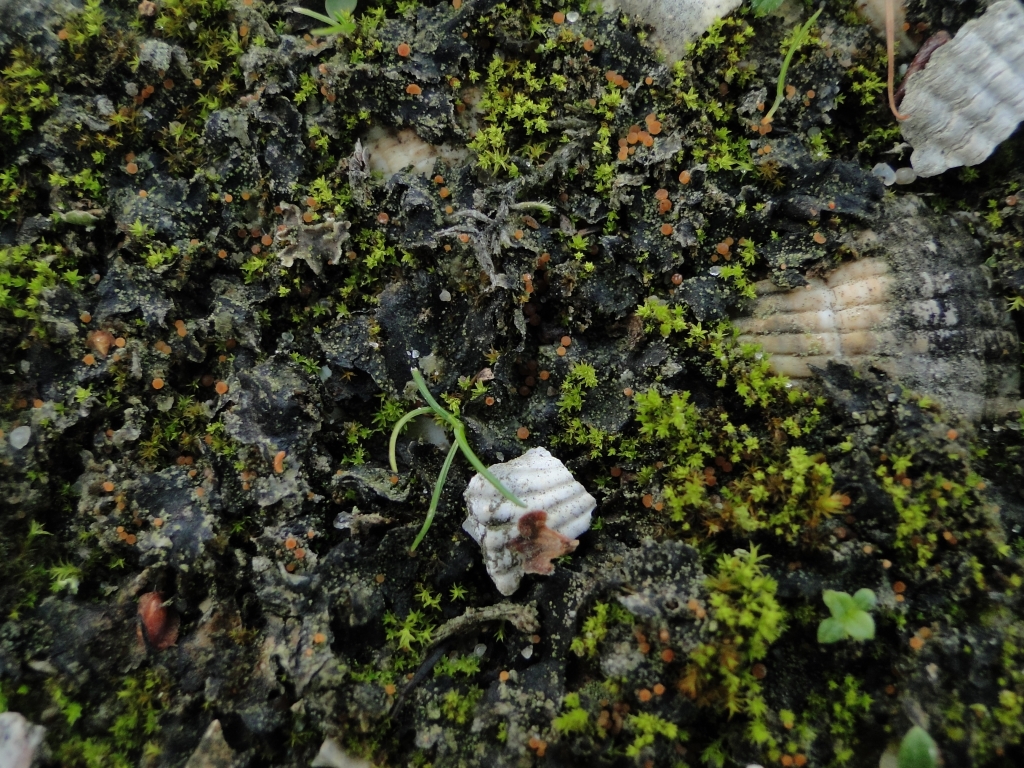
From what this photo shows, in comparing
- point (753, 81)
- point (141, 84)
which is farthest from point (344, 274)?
point (753, 81)

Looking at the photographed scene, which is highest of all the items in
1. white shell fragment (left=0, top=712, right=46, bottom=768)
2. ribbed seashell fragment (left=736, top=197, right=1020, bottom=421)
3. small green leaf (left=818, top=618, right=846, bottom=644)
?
ribbed seashell fragment (left=736, top=197, right=1020, bottom=421)

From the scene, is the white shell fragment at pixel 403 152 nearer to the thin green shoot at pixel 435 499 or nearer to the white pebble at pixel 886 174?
the thin green shoot at pixel 435 499

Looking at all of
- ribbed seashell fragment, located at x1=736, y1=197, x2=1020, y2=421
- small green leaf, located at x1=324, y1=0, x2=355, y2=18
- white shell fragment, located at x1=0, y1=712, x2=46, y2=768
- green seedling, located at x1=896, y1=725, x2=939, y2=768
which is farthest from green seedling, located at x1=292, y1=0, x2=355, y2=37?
green seedling, located at x1=896, y1=725, x2=939, y2=768

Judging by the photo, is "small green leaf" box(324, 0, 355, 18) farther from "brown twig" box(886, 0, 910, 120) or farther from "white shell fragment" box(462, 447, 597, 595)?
"brown twig" box(886, 0, 910, 120)

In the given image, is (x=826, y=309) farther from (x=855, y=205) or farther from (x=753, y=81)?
(x=753, y=81)

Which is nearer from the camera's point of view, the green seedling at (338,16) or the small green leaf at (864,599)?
the small green leaf at (864,599)

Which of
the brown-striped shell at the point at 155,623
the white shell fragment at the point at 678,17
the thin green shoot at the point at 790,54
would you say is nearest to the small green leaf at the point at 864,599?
the thin green shoot at the point at 790,54
